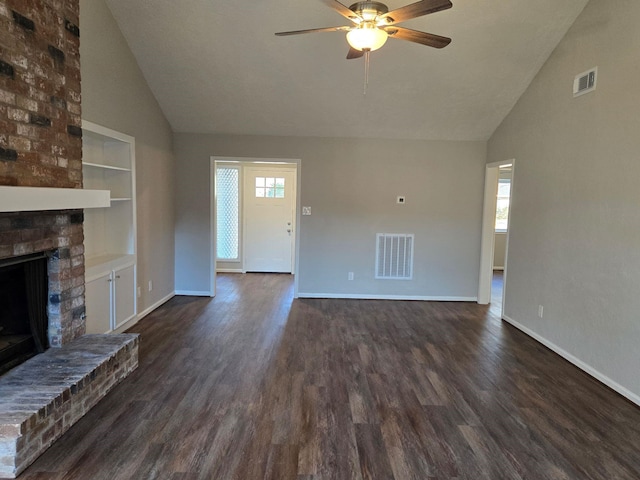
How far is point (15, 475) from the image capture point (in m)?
1.88

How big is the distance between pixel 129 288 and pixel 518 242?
431 centimetres

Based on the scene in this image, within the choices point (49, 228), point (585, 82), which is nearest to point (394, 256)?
point (585, 82)

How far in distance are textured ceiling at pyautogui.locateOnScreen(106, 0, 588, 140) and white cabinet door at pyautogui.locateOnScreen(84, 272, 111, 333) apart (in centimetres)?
238

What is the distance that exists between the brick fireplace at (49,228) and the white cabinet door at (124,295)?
0.68 meters

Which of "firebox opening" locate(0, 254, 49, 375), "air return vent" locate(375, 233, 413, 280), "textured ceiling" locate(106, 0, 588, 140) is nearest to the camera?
"firebox opening" locate(0, 254, 49, 375)

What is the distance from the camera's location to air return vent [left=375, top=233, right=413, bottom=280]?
5.45m

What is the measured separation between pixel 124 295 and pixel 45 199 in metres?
1.82

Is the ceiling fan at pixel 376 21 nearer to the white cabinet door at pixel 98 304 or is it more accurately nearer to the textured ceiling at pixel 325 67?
the textured ceiling at pixel 325 67

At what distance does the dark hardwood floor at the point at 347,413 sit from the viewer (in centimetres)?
204

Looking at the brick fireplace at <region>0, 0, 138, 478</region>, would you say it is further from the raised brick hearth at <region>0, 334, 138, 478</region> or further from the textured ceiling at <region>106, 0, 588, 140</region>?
the textured ceiling at <region>106, 0, 588, 140</region>

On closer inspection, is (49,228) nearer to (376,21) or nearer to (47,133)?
(47,133)

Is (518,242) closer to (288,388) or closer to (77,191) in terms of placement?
(288,388)

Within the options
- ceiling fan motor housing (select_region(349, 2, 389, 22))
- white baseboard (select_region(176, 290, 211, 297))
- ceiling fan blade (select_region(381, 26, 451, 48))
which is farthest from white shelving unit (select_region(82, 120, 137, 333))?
ceiling fan blade (select_region(381, 26, 451, 48))

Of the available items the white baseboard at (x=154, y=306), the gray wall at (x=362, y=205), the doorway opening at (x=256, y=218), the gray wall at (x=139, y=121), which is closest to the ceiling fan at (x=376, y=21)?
the gray wall at (x=139, y=121)
